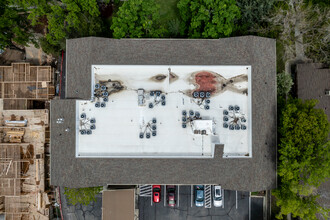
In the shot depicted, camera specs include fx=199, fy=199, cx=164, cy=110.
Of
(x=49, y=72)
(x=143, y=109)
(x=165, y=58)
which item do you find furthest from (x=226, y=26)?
(x=49, y=72)

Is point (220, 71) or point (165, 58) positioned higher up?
point (165, 58)

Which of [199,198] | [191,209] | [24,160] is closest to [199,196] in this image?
[199,198]

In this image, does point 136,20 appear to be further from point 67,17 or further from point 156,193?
point 156,193

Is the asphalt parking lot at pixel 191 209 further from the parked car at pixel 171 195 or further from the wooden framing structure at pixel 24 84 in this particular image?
the wooden framing structure at pixel 24 84

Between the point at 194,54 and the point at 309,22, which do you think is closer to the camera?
the point at 194,54

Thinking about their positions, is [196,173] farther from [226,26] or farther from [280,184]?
[226,26]

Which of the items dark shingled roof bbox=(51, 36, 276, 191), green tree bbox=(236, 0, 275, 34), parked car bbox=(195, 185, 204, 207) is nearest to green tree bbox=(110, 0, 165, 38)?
dark shingled roof bbox=(51, 36, 276, 191)

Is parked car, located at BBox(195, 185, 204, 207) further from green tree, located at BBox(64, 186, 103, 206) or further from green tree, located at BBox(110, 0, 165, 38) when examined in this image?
green tree, located at BBox(110, 0, 165, 38)
